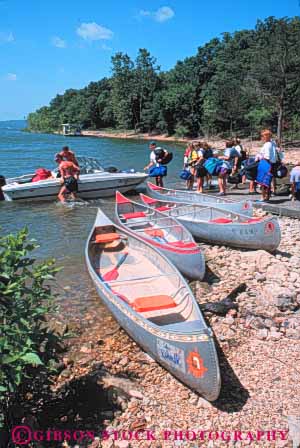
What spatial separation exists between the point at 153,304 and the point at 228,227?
12.9ft

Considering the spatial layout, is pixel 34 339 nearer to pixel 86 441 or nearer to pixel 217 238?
pixel 86 441

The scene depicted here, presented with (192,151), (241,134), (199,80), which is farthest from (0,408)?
(199,80)

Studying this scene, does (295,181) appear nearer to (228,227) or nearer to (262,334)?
(228,227)

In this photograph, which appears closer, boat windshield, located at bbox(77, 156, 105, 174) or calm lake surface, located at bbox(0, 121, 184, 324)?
calm lake surface, located at bbox(0, 121, 184, 324)

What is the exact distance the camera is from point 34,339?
11.8ft

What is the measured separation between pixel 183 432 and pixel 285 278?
4193 mm

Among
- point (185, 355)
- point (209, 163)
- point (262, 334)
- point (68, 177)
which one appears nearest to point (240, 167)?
point (209, 163)

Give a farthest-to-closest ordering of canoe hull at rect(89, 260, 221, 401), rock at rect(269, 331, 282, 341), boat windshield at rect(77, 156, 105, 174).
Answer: boat windshield at rect(77, 156, 105, 174) → rock at rect(269, 331, 282, 341) → canoe hull at rect(89, 260, 221, 401)

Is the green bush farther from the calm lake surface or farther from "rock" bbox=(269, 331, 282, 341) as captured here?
"rock" bbox=(269, 331, 282, 341)

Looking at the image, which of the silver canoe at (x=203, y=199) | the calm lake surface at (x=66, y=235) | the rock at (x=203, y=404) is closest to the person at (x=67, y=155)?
the calm lake surface at (x=66, y=235)

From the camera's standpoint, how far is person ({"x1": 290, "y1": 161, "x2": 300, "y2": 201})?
11.7 metres

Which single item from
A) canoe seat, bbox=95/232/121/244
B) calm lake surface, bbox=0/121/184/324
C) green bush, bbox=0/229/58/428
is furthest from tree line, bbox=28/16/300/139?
green bush, bbox=0/229/58/428

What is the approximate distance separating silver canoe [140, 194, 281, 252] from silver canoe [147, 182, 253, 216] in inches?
18.3

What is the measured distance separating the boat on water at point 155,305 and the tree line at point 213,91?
118 ft
